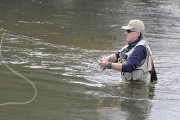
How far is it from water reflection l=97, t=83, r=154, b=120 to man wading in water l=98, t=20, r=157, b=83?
20 cm

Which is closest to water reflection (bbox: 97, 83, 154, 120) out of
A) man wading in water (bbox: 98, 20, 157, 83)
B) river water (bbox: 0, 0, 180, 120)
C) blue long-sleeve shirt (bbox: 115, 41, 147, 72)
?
river water (bbox: 0, 0, 180, 120)

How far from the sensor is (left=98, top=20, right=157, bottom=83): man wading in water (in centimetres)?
493

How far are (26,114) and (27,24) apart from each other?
8.26m

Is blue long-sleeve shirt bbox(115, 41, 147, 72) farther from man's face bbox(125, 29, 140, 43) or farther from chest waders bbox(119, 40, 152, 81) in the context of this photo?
man's face bbox(125, 29, 140, 43)

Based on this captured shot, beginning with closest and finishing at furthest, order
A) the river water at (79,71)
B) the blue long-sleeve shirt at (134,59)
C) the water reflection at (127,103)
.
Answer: the water reflection at (127,103)
the river water at (79,71)
the blue long-sleeve shirt at (134,59)

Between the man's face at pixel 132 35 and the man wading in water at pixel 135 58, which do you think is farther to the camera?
the man's face at pixel 132 35

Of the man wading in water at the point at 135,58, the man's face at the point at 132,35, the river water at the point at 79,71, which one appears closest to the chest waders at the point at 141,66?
the man wading in water at the point at 135,58

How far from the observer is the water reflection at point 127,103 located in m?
4.09

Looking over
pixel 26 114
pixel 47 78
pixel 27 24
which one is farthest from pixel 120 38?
pixel 26 114

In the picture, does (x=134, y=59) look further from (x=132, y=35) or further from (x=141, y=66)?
(x=132, y=35)

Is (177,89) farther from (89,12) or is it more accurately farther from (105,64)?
(89,12)

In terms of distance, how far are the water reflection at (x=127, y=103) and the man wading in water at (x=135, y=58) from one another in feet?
0.64

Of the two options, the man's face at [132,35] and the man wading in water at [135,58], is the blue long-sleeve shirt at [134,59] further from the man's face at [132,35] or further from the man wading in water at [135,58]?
the man's face at [132,35]

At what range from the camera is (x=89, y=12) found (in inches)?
626
